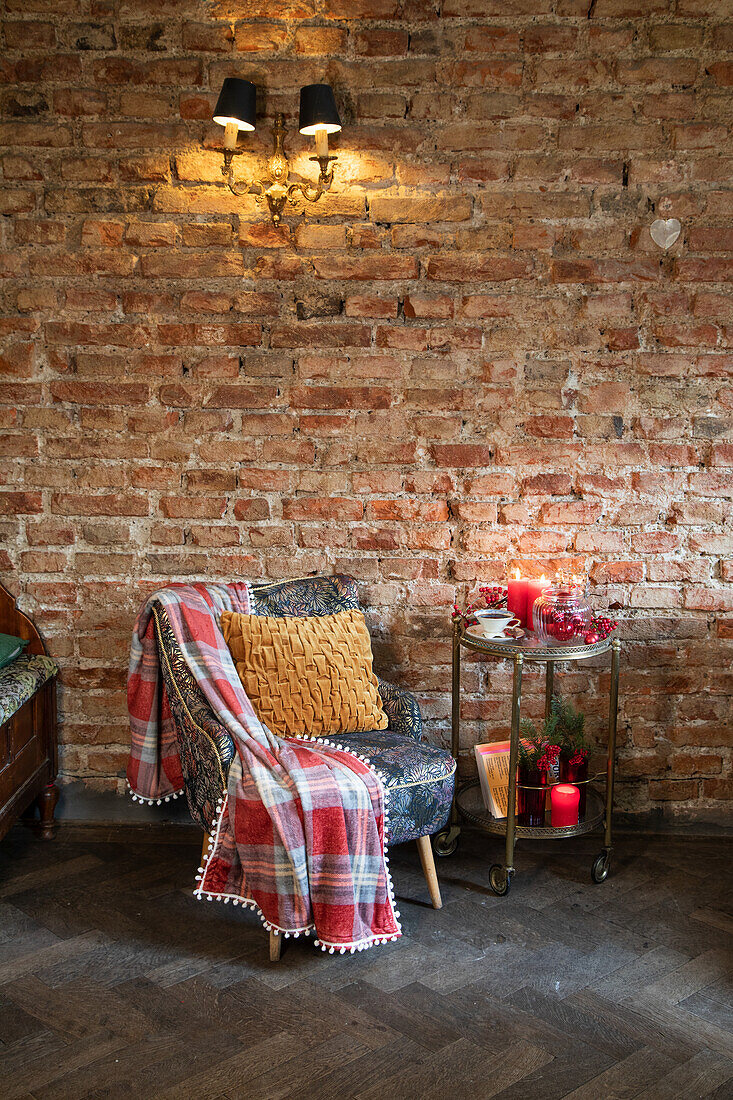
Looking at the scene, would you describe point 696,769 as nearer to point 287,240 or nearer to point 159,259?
point 287,240

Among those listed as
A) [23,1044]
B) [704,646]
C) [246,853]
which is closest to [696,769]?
[704,646]

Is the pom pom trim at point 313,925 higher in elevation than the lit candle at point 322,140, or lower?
lower

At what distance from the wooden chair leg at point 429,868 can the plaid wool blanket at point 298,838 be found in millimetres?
145

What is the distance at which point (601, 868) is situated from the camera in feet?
9.10

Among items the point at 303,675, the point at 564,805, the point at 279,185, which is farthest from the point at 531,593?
the point at 279,185

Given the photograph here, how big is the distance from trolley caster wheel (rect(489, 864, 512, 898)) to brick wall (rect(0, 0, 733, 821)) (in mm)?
495

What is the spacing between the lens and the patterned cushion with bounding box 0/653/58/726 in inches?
102

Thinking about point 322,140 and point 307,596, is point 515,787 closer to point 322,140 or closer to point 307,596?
point 307,596

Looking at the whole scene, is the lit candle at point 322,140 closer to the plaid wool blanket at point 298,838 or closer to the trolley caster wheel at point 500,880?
the plaid wool blanket at point 298,838

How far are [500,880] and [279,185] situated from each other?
220 cm

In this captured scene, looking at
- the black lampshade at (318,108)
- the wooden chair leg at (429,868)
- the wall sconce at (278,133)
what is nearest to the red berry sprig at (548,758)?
the wooden chair leg at (429,868)

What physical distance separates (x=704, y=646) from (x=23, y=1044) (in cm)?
228

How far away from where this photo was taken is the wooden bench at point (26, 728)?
8.59ft

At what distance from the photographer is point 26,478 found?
9.91ft
